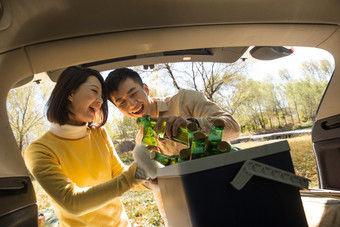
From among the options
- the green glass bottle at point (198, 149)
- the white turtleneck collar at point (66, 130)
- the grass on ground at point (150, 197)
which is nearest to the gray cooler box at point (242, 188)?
the green glass bottle at point (198, 149)

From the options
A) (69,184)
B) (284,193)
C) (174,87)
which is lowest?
(284,193)

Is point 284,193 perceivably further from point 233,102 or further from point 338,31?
point 233,102

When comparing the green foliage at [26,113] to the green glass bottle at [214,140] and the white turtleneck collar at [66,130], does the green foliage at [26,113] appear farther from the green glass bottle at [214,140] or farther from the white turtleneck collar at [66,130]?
the green glass bottle at [214,140]

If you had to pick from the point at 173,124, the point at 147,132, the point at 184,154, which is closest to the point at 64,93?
the point at 147,132

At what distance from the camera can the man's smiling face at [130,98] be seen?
1.33 metres

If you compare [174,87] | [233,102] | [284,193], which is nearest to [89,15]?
[284,193]

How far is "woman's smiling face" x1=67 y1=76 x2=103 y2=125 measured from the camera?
1.13 metres

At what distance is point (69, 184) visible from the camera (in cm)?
88

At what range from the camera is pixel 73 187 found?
0.87 meters

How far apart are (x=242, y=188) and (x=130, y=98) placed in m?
0.93

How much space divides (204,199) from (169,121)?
0.42m

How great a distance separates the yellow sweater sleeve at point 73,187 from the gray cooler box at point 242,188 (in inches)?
13.8

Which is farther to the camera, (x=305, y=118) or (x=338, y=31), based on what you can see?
(x=305, y=118)

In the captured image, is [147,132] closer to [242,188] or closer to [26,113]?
[242,188]
